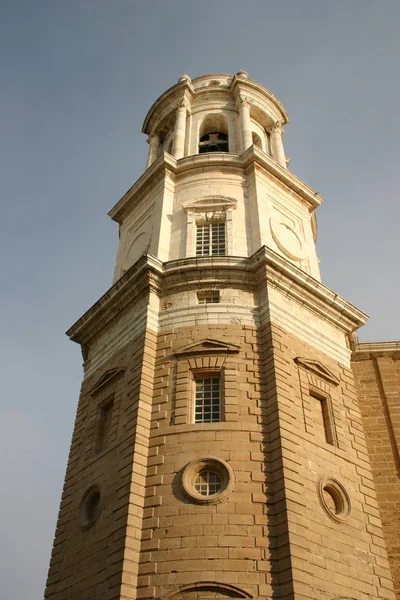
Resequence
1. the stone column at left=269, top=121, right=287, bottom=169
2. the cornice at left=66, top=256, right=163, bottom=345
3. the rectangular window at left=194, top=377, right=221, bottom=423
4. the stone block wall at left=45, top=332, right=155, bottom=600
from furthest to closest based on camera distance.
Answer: the stone column at left=269, top=121, right=287, bottom=169, the cornice at left=66, top=256, right=163, bottom=345, the rectangular window at left=194, top=377, right=221, bottom=423, the stone block wall at left=45, top=332, right=155, bottom=600

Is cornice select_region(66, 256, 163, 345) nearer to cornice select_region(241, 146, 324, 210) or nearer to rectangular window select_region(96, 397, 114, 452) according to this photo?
rectangular window select_region(96, 397, 114, 452)

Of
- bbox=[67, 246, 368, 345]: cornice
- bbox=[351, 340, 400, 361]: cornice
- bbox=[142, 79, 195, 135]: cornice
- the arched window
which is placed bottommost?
bbox=[67, 246, 368, 345]: cornice

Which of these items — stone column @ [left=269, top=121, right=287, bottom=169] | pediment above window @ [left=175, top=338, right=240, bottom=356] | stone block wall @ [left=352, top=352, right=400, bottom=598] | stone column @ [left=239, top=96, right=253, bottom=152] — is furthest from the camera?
stone column @ [left=269, top=121, right=287, bottom=169]

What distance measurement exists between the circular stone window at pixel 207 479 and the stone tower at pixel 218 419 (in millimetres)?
45

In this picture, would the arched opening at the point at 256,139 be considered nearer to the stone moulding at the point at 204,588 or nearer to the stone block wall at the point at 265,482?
the stone block wall at the point at 265,482

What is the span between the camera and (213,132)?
3744 cm

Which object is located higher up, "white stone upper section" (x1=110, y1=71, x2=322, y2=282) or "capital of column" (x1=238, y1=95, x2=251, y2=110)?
"capital of column" (x1=238, y1=95, x2=251, y2=110)

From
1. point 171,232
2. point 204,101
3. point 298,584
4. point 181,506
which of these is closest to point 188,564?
point 181,506

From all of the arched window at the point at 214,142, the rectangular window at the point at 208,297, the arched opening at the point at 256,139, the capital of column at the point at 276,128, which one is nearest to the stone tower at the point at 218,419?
the rectangular window at the point at 208,297

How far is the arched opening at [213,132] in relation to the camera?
36.0m

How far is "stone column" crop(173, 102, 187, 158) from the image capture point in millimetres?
33344

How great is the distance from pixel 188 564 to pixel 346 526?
5.83m

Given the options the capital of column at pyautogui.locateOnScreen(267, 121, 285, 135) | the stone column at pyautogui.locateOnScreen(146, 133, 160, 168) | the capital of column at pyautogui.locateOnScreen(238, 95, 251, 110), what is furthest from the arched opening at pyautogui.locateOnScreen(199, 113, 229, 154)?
the capital of column at pyautogui.locateOnScreen(267, 121, 285, 135)

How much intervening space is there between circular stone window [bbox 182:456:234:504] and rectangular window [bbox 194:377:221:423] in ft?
6.23
